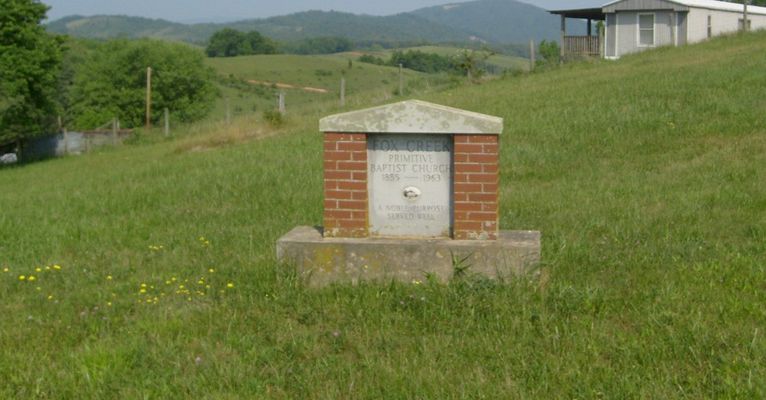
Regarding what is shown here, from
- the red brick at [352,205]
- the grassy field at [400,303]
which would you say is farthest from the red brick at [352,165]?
the grassy field at [400,303]

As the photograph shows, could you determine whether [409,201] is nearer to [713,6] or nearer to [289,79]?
[713,6]

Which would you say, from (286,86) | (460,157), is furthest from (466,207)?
(286,86)

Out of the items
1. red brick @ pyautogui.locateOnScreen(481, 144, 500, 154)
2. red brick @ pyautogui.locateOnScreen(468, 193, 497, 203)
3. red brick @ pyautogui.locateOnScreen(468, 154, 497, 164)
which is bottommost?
red brick @ pyautogui.locateOnScreen(468, 193, 497, 203)

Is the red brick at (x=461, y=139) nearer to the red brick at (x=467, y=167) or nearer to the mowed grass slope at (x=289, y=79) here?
the red brick at (x=467, y=167)

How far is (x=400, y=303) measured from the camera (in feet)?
21.1

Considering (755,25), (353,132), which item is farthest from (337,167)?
(755,25)

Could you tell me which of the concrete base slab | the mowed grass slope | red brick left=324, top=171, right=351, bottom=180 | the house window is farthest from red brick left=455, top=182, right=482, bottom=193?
the mowed grass slope

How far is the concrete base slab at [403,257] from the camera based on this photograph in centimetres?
689

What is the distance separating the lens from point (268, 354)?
5.57m

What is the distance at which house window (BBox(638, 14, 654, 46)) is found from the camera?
3703 cm

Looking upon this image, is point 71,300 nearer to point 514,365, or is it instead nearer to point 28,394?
point 28,394

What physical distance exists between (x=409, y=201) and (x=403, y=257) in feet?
1.85

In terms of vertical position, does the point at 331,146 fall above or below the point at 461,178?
above

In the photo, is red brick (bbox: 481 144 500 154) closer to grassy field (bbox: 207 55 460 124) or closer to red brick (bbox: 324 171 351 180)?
red brick (bbox: 324 171 351 180)
